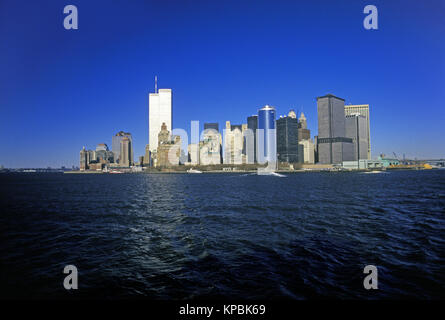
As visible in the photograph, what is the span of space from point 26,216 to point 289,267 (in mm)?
37118

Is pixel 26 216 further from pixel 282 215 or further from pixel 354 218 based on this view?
pixel 354 218

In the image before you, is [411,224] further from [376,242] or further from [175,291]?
[175,291]

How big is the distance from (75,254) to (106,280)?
6.18 meters

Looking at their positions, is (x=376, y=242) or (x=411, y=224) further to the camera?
(x=411, y=224)

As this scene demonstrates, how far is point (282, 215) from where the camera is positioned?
3045cm

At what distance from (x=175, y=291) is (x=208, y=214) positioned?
68.1 feet

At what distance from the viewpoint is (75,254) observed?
1744cm

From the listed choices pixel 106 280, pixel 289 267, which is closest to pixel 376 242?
pixel 289 267

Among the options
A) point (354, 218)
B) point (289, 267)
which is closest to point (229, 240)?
point (289, 267)

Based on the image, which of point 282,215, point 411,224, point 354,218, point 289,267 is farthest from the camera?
point 282,215
